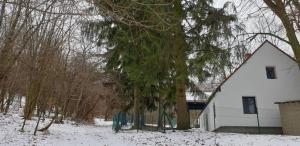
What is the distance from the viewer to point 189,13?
627 inches

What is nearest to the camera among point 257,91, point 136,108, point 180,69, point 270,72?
point 180,69

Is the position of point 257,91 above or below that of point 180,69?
below

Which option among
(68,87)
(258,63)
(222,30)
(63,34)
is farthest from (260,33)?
(68,87)

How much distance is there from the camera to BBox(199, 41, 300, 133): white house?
19094mm

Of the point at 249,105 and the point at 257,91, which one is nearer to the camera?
the point at 257,91

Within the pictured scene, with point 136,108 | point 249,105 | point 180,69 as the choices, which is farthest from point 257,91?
point 136,108

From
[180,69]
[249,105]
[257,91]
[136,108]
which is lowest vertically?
[136,108]

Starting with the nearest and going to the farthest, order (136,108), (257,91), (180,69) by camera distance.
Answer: (180,69)
(136,108)
(257,91)

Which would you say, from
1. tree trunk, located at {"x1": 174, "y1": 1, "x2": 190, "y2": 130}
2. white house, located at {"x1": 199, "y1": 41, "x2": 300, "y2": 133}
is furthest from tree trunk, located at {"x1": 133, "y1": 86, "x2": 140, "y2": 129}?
white house, located at {"x1": 199, "y1": 41, "x2": 300, "y2": 133}

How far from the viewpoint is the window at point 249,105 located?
19391 millimetres

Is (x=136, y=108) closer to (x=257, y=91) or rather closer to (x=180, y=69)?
(x=180, y=69)

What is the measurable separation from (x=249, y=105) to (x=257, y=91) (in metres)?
1.01

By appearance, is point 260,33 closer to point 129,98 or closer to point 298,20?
point 298,20

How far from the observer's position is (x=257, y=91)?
63.7 feet
